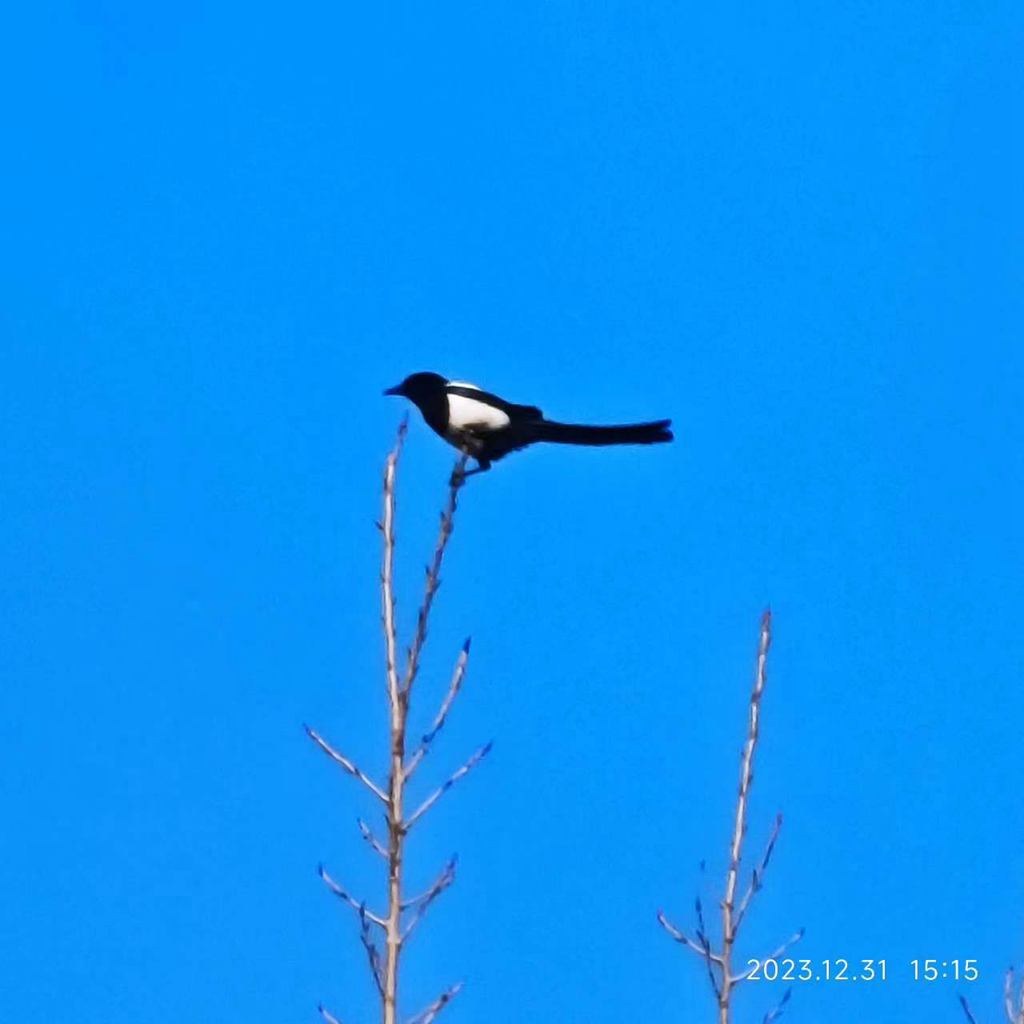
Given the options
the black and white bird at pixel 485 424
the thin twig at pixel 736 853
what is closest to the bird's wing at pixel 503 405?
the black and white bird at pixel 485 424

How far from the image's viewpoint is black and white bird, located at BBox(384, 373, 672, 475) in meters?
7.51

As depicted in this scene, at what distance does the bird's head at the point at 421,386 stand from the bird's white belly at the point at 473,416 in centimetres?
19

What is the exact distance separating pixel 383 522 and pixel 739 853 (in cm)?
116

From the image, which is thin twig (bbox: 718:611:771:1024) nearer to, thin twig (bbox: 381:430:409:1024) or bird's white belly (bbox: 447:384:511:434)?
thin twig (bbox: 381:430:409:1024)

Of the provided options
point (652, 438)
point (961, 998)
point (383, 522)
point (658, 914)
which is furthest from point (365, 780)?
point (652, 438)

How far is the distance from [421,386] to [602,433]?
1.16 m

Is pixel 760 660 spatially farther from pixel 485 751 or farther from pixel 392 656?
pixel 392 656

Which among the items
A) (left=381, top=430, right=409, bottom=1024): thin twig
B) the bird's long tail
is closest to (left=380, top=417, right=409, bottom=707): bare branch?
(left=381, top=430, right=409, bottom=1024): thin twig

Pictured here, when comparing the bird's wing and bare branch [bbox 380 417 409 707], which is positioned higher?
the bird's wing

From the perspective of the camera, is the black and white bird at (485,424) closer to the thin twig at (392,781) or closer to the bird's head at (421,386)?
the bird's head at (421,386)

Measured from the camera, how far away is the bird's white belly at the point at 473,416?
759 cm

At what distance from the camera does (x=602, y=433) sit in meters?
7.29

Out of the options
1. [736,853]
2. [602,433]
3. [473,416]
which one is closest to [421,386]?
[473,416]

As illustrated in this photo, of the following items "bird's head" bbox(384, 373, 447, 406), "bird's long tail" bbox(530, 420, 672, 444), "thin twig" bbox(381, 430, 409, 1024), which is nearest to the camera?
"thin twig" bbox(381, 430, 409, 1024)
